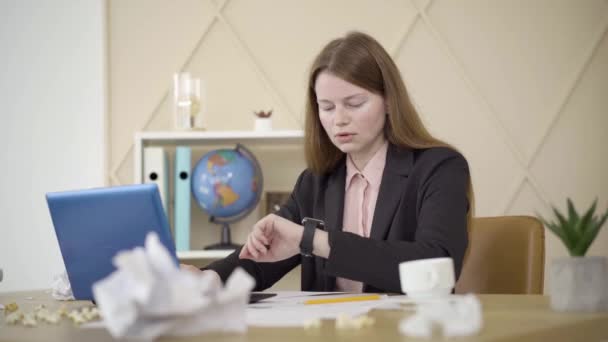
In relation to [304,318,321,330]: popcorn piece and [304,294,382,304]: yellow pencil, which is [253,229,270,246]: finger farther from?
[304,318,321,330]: popcorn piece

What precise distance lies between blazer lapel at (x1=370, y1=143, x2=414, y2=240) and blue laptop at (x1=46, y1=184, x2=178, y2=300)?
23.9 inches

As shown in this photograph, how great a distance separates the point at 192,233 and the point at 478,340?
2.36 m

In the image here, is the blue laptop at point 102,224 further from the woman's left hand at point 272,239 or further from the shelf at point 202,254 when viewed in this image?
the shelf at point 202,254

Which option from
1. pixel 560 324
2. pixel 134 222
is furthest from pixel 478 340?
pixel 134 222

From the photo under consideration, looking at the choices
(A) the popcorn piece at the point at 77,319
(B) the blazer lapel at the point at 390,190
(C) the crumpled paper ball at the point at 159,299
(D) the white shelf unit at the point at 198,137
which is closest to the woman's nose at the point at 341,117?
(B) the blazer lapel at the point at 390,190

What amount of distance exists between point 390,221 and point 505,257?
246 millimetres

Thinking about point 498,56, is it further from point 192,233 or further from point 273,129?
point 192,233

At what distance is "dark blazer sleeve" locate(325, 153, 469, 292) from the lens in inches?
52.6

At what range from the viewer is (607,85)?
9.93 feet

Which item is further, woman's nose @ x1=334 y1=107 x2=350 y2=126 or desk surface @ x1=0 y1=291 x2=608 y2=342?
woman's nose @ x1=334 y1=107 x2=350 y2=126

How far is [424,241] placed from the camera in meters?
1.45

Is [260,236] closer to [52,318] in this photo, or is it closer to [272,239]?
[272,239]

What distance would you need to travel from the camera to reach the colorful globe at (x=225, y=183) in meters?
2.79

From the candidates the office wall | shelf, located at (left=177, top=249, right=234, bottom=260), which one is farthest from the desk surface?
the office wall
